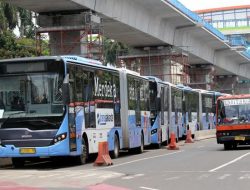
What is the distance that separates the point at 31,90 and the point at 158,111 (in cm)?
1344

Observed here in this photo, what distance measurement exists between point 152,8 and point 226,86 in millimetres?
44558

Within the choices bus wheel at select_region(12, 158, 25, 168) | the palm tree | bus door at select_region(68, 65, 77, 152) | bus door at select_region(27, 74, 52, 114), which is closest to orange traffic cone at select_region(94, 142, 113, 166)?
bus door at select_region(68, 65, 77, 152)

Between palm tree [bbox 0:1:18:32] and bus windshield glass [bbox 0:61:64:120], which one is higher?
palm tree [bbox 0:1:18:32]

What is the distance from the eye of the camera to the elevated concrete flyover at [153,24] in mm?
29250

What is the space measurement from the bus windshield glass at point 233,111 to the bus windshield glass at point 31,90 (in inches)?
442

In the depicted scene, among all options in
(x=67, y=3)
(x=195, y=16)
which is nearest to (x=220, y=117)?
(x=67, y=3)

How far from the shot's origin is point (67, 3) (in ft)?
92.0

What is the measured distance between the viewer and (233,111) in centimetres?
2734

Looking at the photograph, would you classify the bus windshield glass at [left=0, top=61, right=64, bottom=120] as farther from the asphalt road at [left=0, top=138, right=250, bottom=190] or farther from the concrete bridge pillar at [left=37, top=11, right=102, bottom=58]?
the concrete bridge pillar at [left=37, top=11, right=102, bottom=58]

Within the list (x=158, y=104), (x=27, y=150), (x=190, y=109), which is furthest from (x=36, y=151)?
(x=190, y=109)

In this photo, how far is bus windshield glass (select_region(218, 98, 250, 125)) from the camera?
2714cm

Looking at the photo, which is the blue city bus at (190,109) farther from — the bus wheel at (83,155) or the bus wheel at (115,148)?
the bus wheel at (83,155)

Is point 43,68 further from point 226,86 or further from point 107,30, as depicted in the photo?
point 226,86

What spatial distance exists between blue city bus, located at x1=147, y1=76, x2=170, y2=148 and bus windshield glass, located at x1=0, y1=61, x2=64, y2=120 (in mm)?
11841
